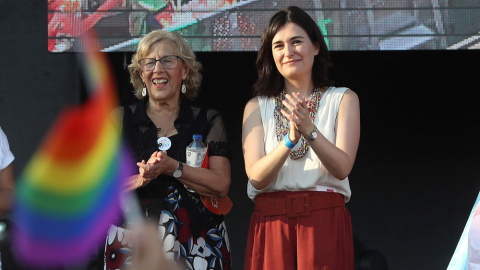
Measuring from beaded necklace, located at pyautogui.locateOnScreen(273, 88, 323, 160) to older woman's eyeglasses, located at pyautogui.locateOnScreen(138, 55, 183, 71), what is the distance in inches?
20.2

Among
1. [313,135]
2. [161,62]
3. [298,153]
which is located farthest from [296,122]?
[161,62]

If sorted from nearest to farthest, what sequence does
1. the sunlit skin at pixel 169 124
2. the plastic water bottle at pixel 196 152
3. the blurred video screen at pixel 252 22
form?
the sunlit skin at pixel 169 124, the plastic water bottle at pixel 196 152, the blurred video screen at pixel 252 22

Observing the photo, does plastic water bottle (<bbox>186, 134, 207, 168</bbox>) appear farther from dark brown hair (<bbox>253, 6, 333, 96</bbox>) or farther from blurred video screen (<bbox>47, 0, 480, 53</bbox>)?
blurred video screen (<bbox>47, 0, 480, 53</bbox>)

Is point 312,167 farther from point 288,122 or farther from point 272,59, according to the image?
point 272,59

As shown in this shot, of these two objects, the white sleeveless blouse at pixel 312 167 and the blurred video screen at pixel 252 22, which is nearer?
the white sleeveless blouse at pixel 312 167

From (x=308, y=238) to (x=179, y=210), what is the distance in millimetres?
571

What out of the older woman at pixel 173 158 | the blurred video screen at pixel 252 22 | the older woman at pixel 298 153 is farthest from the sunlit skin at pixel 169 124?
the blurred video screen at pixel 252 22

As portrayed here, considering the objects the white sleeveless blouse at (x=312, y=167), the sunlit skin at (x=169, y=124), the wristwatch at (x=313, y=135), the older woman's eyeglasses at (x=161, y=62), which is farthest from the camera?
the older woman's eyeglasses at (x=161, y=62)

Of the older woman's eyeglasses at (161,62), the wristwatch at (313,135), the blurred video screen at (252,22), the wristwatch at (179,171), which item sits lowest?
the wristwatch at (179,171)

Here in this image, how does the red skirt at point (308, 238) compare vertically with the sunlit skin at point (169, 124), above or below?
below

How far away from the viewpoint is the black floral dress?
278 cm

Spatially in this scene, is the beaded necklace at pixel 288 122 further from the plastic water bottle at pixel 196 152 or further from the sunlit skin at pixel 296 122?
the plastic water bottle at pixel 196 152

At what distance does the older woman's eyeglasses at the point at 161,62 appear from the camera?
119 inches

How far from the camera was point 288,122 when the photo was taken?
2.77 meters
